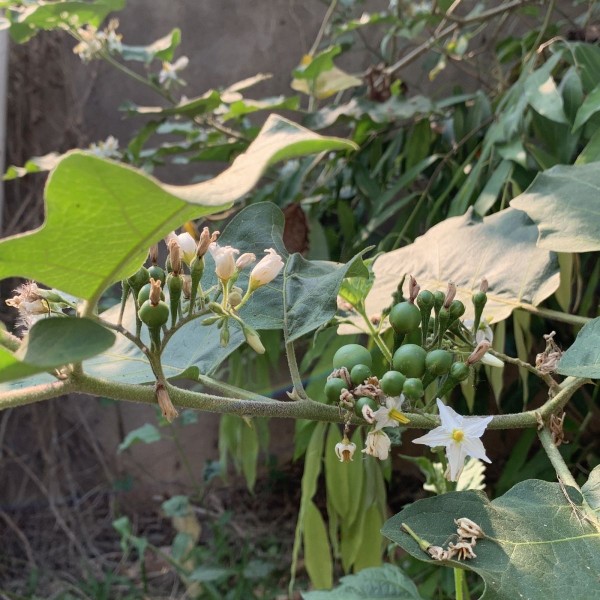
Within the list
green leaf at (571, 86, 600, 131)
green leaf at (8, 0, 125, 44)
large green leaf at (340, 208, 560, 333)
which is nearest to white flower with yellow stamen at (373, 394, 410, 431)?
large green leaf at (340, 208, 560, 333)

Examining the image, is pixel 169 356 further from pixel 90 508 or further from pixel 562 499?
pixel 90 508

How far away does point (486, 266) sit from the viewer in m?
0.60

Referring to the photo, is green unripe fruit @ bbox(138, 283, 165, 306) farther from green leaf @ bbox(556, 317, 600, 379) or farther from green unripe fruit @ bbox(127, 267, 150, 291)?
green leaf @ bbox(556, 317, 600, 379)

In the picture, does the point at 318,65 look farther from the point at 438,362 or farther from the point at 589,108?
the point at 438,362

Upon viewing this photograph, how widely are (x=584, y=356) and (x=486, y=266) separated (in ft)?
0.69

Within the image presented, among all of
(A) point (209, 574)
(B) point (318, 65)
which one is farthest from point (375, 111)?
(A) point (209, 574)

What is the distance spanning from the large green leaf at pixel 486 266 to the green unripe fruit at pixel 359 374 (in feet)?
0.63

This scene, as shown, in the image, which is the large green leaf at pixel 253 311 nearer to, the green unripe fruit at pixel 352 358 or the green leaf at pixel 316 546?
the green unripe fruit at pixel 352 358

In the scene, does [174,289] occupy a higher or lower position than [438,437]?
higher

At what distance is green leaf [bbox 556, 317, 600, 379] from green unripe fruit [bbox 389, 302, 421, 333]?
0.32ft

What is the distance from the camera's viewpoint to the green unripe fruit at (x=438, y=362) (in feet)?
1.31

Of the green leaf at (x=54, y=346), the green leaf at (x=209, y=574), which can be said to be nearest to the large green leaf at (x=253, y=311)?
the green leaf at (x=54, y=346)

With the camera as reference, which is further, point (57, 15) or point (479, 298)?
point (57, 15)

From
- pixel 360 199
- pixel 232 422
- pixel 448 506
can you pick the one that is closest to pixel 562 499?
pixel 448 506
